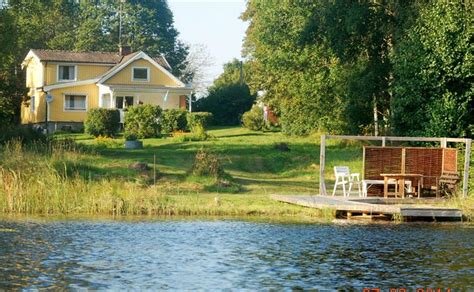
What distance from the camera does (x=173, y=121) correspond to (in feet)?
195

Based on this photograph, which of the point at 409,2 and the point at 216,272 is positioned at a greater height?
the point at 409,2

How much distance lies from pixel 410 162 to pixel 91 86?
41.9 meters

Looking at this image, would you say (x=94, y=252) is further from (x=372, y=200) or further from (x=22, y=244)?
(x=372, y=200)

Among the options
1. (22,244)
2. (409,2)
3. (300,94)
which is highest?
(409,2)

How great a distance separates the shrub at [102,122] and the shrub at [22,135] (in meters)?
13.8

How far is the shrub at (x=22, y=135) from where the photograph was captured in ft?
134

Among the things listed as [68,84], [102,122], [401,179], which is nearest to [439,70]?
[401,179]

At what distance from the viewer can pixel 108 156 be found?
39812 mm

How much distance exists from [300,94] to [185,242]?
28756 mm

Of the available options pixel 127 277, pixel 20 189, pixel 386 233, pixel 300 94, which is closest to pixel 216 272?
pixel 127 277

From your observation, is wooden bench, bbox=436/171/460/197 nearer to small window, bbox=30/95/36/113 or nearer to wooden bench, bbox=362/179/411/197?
wooden bench, bbox=362/179/411/197

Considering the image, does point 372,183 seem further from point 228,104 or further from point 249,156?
point 228,104

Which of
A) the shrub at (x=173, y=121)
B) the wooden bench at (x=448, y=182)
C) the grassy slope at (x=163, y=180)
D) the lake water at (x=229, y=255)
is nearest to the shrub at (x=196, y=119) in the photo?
the shrub at (x=173, y=121)

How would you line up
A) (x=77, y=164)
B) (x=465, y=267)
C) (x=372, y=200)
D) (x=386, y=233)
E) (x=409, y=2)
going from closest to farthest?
(x=465, y=267) → (x=386, y=233) → (x=372, y=200) → (x=77, y=164) → (x=409, y=2)
